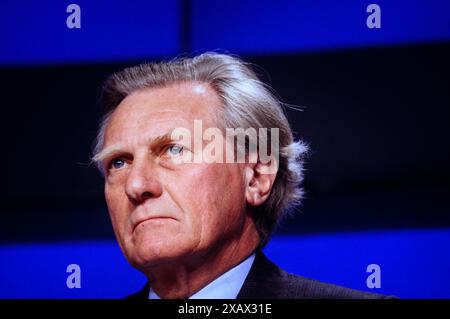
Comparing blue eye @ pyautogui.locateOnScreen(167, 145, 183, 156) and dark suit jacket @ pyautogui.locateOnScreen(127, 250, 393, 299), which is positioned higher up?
blue eye @ pyautogui.locateOnScreen(167, 145, 183, 156)

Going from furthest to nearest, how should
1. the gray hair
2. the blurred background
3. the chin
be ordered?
1. the blurred background
2. the gray hair
3. the chin

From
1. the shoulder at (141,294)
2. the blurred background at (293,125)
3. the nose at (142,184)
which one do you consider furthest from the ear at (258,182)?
the shoulder at (141,294)

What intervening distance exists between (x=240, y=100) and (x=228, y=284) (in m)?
0.51

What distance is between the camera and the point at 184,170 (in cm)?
190

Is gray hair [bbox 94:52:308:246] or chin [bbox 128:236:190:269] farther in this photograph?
gray hair [bbox 94:52:308:246]

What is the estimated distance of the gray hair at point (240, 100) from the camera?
1942 mm

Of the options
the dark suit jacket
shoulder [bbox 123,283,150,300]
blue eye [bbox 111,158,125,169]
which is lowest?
shoulder [bbox 123,283,150,300]

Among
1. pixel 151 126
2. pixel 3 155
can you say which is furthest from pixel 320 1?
pixel 3 155

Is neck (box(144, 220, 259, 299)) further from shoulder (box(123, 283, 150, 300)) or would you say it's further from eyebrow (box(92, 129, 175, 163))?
eyebrow (box(92, 129, 175, 163))

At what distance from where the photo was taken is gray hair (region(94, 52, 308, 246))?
1942 millimetres

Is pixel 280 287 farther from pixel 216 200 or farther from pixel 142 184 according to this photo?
pixel 142 184

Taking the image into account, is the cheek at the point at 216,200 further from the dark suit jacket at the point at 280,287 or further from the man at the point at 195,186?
the dark suit jacket at the point at 280,287

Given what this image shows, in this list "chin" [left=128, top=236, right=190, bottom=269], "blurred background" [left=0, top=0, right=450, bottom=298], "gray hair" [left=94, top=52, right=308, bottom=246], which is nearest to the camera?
"chin" [left=128, top=236, right=190, bottom=269]

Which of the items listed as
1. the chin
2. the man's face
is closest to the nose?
the man's face
